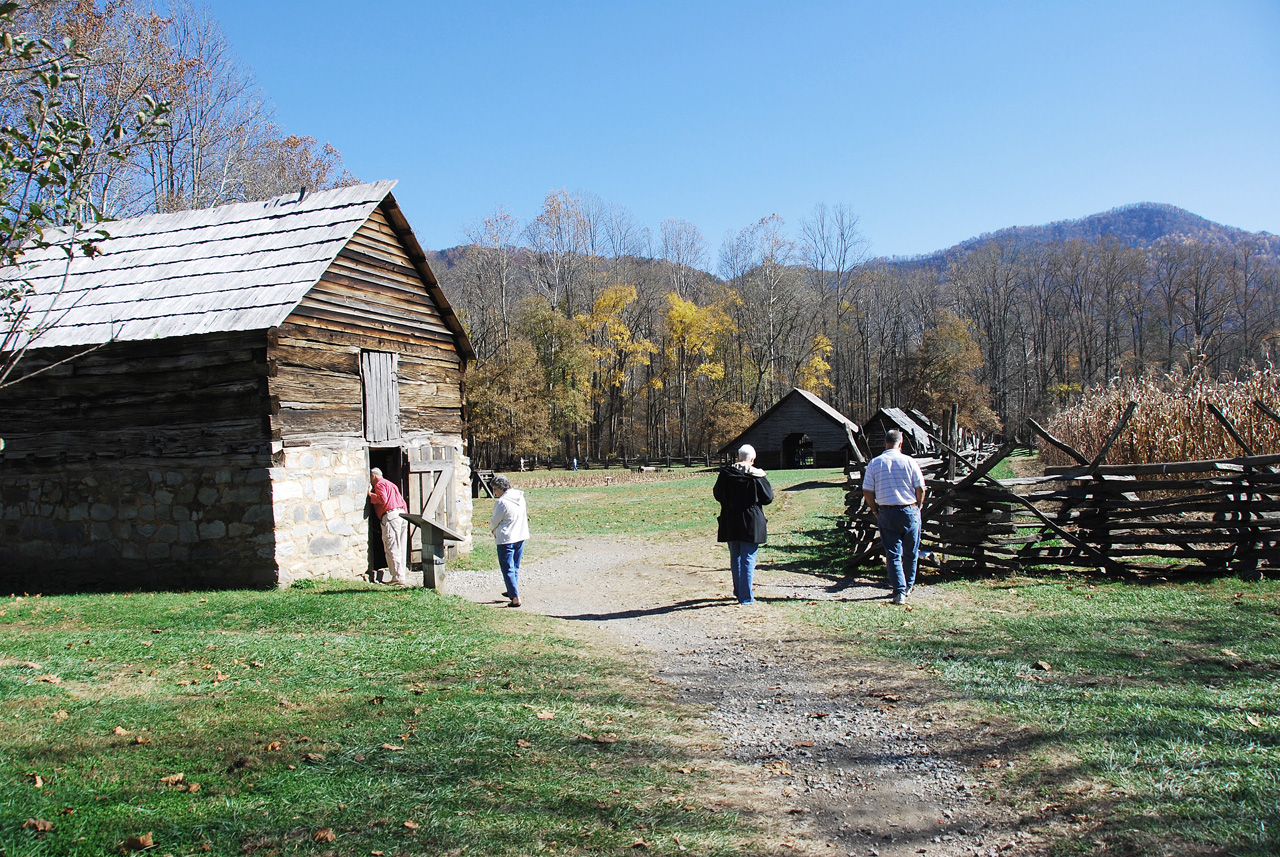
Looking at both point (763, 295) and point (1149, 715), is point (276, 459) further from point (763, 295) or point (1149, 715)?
point (763, 295)

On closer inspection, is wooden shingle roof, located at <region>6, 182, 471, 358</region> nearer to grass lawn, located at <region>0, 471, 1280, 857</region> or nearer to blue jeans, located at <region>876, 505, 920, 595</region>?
grass lawn, located at <region>0, 471, 1280, 857</region>

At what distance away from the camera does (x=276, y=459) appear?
37.5ft

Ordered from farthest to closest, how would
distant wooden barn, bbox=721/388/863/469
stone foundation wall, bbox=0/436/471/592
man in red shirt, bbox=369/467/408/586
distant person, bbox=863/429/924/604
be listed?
distant wooden barn, bbox=721/388/863/469 < man in red shirt, bbox=369/467/408/586 < stone foundation wall, bbox=0/436/471/592 < distant person, bbox=863/429/924/604

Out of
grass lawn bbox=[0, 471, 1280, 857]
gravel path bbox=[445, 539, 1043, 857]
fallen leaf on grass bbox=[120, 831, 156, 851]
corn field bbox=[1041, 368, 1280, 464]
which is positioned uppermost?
corn field bbox=[1041, 368, 1280, 464]

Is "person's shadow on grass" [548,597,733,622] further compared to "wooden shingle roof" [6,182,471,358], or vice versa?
"wooden shingle roof" [6,182,471,358]

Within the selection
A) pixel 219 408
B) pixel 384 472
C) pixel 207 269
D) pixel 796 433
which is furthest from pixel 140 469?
pixel 796 433

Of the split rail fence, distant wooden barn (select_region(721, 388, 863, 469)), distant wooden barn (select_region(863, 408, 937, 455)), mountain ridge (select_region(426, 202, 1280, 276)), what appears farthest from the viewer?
mountain ridge (select_region(426, 202, 1280, 276))

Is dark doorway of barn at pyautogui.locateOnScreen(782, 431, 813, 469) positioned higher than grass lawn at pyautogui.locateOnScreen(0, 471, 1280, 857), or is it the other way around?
dark doorway of barn at pyautogui.locateOnScreen(782, 431, 813, 469)

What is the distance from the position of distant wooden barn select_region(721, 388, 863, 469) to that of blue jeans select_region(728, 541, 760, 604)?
1411 inches

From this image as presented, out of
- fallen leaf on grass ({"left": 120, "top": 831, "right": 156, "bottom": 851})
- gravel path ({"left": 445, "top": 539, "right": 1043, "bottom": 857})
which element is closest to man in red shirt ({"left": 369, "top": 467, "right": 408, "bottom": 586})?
gravel path ({"left": 445, "top": 539, "right": 1043, "bottom": 857})

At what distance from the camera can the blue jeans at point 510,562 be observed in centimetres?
1035

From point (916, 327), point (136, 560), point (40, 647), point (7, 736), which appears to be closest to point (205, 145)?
point (136, 560)

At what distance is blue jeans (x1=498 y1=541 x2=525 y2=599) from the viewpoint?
10.4 metres

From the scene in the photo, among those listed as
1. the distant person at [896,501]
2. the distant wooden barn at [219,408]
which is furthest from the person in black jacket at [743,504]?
the distant wooden barn at [219,408]
